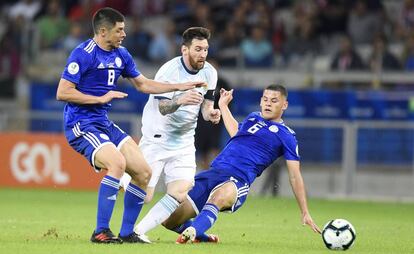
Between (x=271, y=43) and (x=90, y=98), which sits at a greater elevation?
(x=271, y=43)

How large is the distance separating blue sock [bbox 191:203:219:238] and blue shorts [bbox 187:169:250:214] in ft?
1.14

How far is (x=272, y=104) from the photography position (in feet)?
38.5

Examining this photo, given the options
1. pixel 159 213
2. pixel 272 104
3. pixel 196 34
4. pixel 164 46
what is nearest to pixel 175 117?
pixel 196 34

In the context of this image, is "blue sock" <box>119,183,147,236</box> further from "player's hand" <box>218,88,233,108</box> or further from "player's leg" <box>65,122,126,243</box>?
"player's hand" <box>218,88,233,108</box>

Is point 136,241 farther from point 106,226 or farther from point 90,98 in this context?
point 90,98

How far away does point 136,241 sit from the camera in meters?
11.1

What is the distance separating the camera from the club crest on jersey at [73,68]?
10.8m

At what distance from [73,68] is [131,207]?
1.50 meters

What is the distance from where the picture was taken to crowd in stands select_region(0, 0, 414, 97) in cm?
2302

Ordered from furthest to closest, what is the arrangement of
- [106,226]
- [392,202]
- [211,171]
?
[392,202]
[211,171]
[106,226]

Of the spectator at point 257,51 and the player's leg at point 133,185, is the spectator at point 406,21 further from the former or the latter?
the player's leg at point 133,185

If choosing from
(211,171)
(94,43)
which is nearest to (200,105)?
(211,171)

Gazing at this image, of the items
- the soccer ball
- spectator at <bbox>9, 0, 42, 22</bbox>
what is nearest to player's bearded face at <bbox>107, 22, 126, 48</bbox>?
the soccer ball

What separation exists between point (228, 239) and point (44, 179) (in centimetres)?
939
